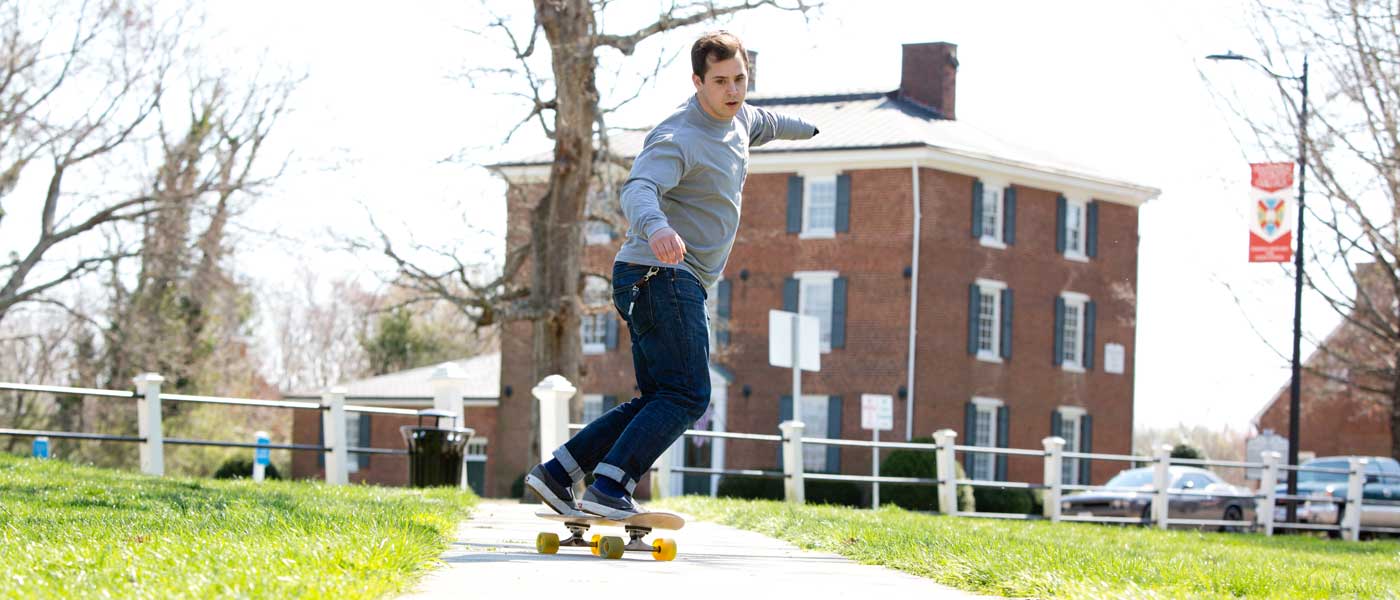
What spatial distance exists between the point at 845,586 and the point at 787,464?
42.6 feet

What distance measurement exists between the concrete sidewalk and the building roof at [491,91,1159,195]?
3467 cm

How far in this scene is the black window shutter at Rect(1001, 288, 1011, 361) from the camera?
45000 millimetres

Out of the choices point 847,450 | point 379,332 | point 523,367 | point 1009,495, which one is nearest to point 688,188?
point 1009,495

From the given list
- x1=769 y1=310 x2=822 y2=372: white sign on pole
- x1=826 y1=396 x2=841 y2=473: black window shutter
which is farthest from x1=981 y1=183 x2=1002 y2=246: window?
x1=769 y1=310 x2=822 y2=372: white sign on pole

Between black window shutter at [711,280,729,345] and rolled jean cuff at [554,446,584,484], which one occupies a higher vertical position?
black window shutter at [711,280,729,345]

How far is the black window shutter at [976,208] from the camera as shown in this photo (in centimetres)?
4431

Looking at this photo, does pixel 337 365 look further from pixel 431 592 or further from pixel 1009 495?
pixel 431 592

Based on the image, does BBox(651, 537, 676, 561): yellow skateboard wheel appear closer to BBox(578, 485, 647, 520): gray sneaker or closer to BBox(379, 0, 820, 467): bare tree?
BBox(578, 485, 647, 520): gray sneaker

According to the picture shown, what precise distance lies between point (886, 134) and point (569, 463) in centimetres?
3799

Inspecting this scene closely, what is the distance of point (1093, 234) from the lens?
47250 mm

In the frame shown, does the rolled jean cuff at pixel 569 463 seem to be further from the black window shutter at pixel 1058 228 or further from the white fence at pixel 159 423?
the black window shutter at pixel 1058 228

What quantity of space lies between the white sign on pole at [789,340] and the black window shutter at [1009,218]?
69.4ft

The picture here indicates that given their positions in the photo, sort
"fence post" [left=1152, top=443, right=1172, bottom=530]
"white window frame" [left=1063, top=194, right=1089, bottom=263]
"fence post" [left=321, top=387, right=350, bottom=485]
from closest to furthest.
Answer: "fence post" [left=321, top=387, right=350, bottom=485], "fence post" [left=1152, top=443, right=1172, bottom=530], "white window frame" [left=1063, top=194, right=1089, bottom=263]

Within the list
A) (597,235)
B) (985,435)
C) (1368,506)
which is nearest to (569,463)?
(1368,506)
